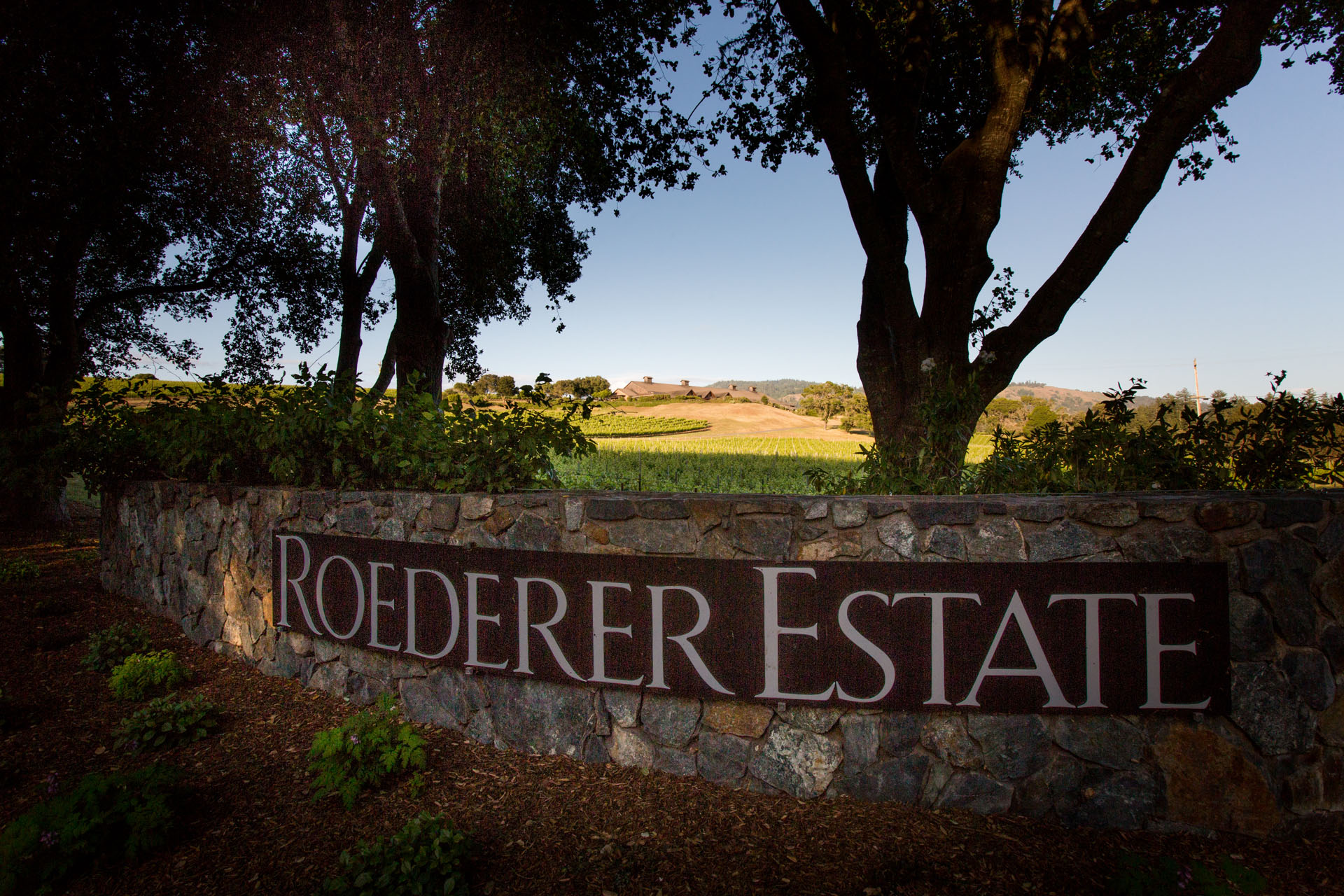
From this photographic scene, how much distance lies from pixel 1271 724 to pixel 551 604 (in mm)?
3067

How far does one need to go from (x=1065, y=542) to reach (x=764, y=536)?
1.25 m

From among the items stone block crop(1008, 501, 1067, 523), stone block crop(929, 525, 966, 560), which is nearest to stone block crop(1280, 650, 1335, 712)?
stone block crop(1008, 501, 1067, 523)

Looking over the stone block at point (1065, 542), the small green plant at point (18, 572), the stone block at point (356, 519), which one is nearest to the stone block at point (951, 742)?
the stone block at point (1065, 542)

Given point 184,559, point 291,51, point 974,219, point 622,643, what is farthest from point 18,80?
point 974,219

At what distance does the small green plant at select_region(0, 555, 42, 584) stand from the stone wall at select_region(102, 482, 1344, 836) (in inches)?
240

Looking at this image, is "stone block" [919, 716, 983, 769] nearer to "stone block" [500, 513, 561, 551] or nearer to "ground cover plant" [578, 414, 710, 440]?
"stone block" [500, 513, 561, 551]

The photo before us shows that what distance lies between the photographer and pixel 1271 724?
99.4 inches

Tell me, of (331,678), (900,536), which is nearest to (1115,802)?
(900,536)

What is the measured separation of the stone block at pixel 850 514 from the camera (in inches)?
105

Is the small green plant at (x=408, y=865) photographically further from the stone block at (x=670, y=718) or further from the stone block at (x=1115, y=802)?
the stone block at (x=1115, y=802)

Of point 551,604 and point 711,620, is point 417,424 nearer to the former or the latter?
point 551,604

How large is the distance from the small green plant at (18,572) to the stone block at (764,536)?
7.06m

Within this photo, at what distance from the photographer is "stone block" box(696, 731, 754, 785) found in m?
2.76

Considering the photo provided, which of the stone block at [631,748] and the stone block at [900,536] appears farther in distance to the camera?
the stone block at [631,748]
